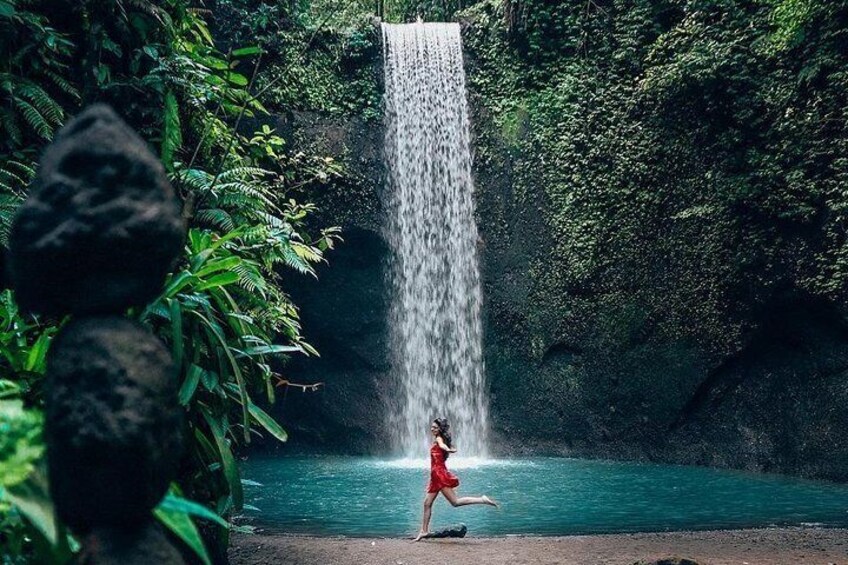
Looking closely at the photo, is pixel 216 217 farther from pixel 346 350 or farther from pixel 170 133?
pixel 346 350

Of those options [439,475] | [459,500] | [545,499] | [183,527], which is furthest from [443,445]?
[183,527]

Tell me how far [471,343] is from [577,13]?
6.19 meters

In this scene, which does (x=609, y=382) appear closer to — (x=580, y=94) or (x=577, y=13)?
(x=580, y=94)

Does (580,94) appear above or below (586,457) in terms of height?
above

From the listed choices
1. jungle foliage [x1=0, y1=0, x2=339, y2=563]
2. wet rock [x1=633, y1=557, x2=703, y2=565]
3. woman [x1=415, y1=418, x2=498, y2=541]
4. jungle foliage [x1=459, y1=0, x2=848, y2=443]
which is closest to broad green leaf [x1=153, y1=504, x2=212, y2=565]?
jungle foliage [x1=0, y1=0, x2=339, y2=563]

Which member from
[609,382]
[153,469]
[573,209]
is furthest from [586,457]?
[153,469]

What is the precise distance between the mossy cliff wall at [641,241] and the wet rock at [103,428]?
988cm

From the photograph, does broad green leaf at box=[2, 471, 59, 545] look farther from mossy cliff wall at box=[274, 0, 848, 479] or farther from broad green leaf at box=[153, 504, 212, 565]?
mossy cliff wall at box=[274, 0, 848, 479]

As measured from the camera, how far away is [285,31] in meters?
13.7

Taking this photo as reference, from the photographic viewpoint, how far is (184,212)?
3.80m

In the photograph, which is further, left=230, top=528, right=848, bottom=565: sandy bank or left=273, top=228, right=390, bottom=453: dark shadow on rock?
left=273, top=228, right=390, bottom=453: dark shadow on rock

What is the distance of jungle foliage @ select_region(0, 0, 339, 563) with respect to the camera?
338 centimetres

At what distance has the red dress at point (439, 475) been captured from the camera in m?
5.88

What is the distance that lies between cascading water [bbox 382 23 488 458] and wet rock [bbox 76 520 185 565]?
11212mm
